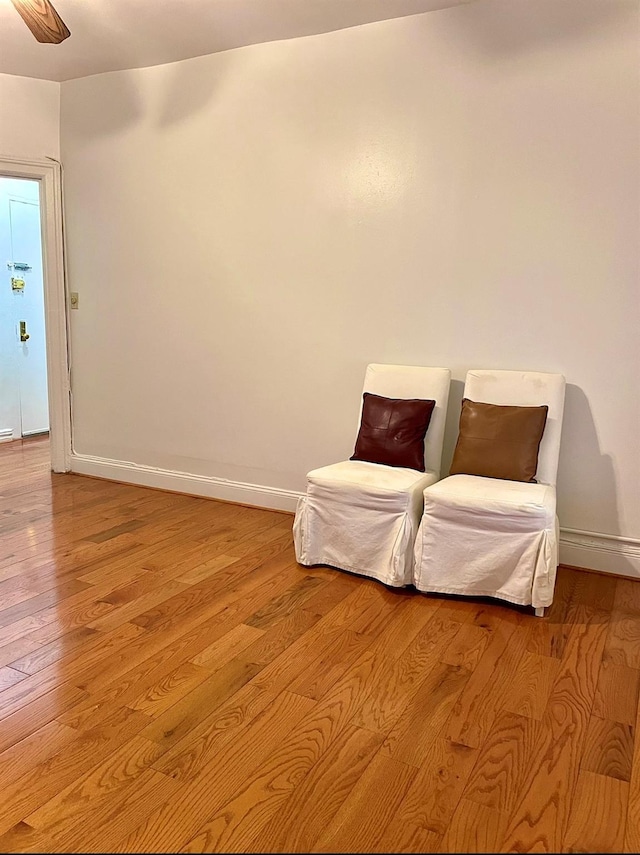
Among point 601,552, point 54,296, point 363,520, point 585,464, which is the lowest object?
point 601,552

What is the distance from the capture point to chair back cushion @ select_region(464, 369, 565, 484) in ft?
9.79

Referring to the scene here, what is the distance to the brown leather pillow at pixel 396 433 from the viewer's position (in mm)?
3176

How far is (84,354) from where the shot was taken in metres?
4.71

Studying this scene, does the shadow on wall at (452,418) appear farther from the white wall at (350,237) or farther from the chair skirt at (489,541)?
the chair skirt at (489,541)

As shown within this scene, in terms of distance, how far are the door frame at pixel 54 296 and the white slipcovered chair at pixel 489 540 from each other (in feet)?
10.1

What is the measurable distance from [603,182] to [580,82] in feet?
1.51

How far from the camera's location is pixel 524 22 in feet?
10.0

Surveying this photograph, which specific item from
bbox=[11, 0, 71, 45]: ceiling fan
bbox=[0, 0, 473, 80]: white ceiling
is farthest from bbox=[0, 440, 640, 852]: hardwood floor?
bbox=[0, 0, 473, 80]: white ceiling

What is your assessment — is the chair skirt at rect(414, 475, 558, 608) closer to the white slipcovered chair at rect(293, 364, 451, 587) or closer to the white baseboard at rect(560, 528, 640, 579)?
the white slipcovered chair at rect(293, 364, 451, 587)

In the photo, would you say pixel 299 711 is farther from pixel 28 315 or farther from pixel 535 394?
pixel 28 315

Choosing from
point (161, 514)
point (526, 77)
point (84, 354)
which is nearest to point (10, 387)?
point (84, 354)

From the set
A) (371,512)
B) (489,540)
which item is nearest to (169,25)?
(371,512)

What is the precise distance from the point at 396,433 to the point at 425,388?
0.94 ft

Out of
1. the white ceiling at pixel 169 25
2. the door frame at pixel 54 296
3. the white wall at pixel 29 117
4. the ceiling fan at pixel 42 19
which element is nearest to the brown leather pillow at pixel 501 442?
the white ceiling at pixel 169 25
